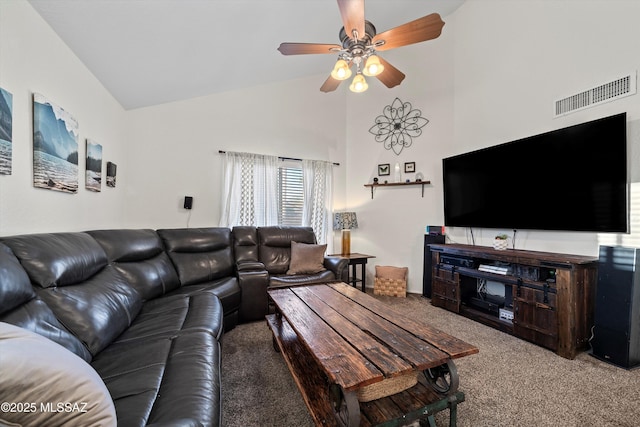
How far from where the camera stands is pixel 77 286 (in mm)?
1450

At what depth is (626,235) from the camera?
7.01 ft

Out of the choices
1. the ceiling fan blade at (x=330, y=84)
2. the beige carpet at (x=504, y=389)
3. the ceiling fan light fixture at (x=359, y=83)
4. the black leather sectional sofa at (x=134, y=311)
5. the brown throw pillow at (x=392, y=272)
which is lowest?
the beige carpet at (x=504, y=389)

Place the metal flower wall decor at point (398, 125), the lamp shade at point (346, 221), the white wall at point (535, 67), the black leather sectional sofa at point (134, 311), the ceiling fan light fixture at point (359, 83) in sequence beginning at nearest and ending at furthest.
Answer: the black leather sectional sofa at point (134, 311) < the white wall at point (535, 67) < the ceiling fan light fixture at point (359, 83) < the metal flower wall decor at point (398, 125) < the lamp shade at point (346, 221)

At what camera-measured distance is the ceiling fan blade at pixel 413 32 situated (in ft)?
5.97

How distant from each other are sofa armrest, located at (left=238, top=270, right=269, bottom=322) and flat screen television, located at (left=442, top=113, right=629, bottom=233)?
2.54 m

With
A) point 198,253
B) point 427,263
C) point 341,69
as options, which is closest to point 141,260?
point 198,253

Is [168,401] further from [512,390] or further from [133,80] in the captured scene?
[133,80]

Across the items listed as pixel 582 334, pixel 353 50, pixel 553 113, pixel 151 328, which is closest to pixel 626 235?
A: pixel 582 334

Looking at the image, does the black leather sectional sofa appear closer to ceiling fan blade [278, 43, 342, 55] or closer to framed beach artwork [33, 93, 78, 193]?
framed beach artwork [33, 93, 78, 193]

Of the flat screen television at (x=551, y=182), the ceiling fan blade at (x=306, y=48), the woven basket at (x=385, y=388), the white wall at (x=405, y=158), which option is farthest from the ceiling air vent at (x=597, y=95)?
the woven basket at (x=385, y=388)

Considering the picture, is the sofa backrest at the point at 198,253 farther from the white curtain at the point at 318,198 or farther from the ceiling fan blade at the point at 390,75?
the ceiling fan blade at the point at 390,75

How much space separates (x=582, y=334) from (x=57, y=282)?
3.66m

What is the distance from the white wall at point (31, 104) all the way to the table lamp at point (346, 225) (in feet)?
Answer: 9.64

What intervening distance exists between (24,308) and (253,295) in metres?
1.76
